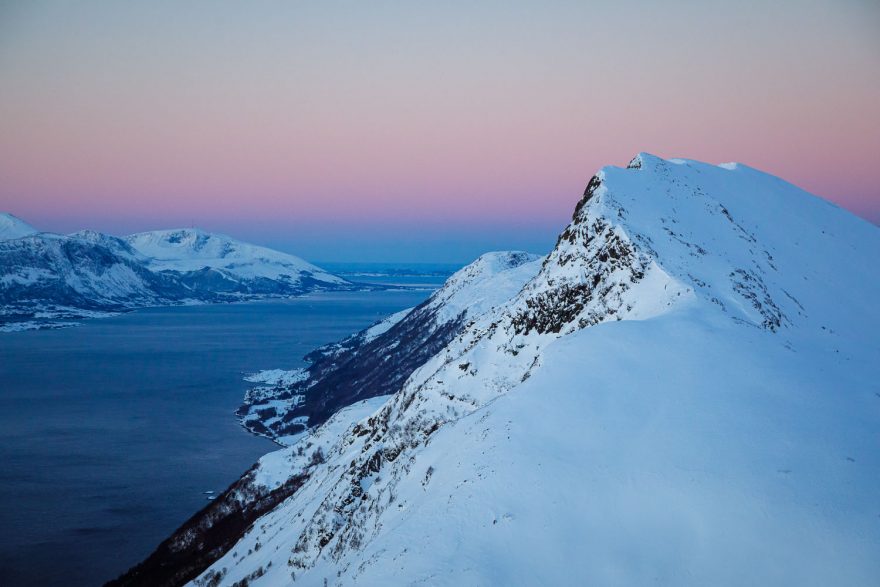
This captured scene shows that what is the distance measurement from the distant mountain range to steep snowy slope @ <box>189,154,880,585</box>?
8 centimetres

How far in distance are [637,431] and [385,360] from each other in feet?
369

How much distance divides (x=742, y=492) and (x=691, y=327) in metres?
10.5

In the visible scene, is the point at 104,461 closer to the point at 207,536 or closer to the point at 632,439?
the point at 207,536

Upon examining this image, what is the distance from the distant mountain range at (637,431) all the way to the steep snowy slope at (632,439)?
85 millimetres

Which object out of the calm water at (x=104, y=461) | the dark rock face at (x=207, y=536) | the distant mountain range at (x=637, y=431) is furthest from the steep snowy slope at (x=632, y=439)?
the calm water at (x=104, y=461)

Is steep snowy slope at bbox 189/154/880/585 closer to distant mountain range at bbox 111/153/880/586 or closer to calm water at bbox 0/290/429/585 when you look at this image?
distant mountain range at bbox 111/153/880/586

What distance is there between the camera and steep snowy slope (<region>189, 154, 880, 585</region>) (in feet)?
52.0

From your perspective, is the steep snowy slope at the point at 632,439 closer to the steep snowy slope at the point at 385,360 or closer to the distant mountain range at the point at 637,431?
the distant mountain range at the point at 637,431

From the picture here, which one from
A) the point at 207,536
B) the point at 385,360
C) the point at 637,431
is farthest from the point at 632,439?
the point at 385,360

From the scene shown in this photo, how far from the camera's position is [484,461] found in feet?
70.0

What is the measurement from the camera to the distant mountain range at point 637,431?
1595 centimetres

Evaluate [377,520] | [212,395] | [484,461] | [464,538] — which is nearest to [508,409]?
[484,461]

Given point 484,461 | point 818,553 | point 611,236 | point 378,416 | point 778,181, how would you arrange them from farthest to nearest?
point 778,181 < point 378,416 < point 611,236 < point 484,461 < point 818,553

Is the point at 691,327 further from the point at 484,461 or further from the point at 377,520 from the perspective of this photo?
the point at 377,520
